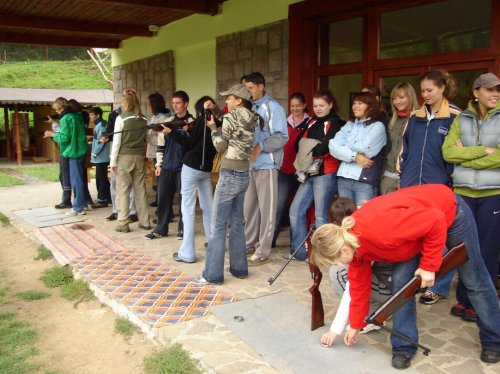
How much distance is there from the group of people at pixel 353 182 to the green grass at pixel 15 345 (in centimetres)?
142

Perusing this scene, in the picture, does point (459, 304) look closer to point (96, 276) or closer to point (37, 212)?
point (96, 276)

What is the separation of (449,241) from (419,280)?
0.30 m

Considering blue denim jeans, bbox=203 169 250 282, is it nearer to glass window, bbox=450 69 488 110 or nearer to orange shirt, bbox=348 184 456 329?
orange shirt, bbox=348 184 456 329

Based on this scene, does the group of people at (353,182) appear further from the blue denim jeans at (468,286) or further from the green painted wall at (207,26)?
the green painted wall at (207,26)

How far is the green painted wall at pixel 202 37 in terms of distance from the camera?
6.47 metres

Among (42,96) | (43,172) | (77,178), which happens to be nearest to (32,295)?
(77,178)

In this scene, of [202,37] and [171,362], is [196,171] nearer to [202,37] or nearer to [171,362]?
[171,362]

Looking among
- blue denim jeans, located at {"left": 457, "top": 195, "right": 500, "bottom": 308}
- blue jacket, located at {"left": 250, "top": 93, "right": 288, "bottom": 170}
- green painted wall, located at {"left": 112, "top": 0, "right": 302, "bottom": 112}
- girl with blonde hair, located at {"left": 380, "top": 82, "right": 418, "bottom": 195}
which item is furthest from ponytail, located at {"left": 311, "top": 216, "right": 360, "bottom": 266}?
green painted wall, located at {"left": 112, "top": 0, "right": 302, "bottom": 112}

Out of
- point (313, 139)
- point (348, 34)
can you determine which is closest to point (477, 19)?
point (348, 34)

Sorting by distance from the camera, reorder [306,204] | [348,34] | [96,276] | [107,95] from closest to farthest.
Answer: [96,276] → [306,204] → [348,34] → [107,95]

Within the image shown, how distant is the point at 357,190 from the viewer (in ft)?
13.7

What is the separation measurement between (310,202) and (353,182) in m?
0.68

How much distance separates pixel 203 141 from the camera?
4.43 m

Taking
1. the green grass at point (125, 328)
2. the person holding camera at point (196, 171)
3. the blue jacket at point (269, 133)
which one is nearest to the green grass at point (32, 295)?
the green grass at point (125, 328)
